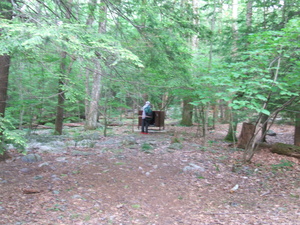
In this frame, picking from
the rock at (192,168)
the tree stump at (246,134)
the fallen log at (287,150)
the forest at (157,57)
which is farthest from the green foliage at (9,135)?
the fallen log at (287,150)

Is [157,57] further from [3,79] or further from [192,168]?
[3,79]

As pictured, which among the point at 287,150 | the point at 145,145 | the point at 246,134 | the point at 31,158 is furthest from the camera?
the point at 246,134

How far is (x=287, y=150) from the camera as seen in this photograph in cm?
840

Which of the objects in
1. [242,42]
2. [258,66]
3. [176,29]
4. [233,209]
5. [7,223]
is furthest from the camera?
[242,42]

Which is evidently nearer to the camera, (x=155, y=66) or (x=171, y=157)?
(x=155, y=66)

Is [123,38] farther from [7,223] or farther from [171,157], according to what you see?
[7,223]

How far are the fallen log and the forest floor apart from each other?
267 millimetres

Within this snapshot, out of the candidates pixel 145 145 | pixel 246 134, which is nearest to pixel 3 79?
pixel 145 145

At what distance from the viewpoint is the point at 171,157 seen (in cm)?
761

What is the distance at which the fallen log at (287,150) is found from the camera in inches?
323

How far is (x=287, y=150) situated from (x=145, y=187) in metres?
5.52

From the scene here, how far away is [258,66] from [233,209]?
3.04 metres

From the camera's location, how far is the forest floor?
4.29 metres

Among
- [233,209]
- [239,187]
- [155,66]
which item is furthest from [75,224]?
[155,66]
